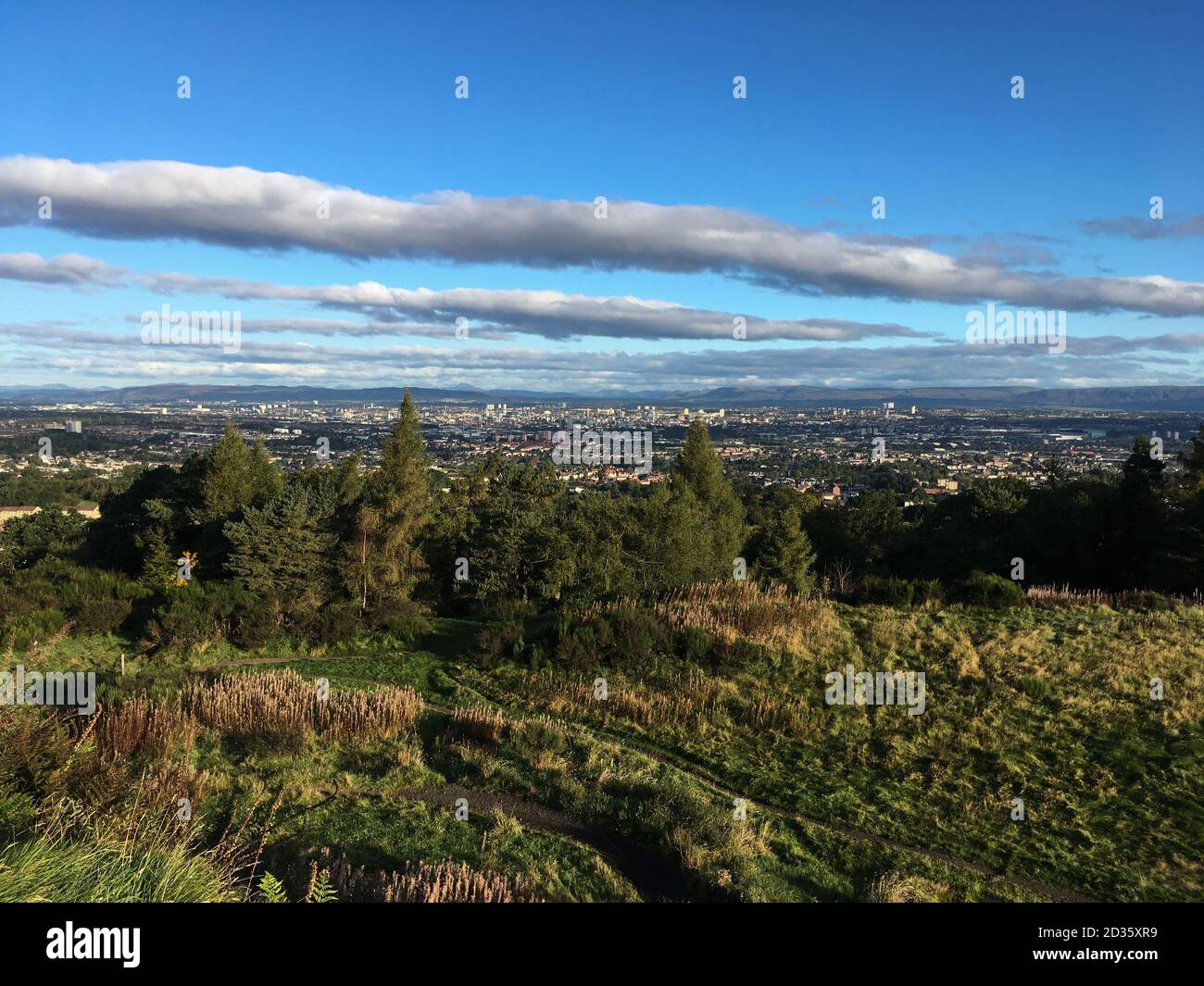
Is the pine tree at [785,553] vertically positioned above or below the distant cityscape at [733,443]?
below

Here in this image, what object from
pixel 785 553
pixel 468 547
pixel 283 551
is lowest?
pixel 785 553

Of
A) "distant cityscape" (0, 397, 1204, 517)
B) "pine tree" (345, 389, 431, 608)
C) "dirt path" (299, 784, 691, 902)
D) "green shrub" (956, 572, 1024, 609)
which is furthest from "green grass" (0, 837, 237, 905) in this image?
"distant cityscape" (0, 397, 1204, 517)

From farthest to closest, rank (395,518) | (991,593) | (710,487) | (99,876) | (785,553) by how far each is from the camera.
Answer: (710,487), (785,553), (395,518), (991,593), (99,876)

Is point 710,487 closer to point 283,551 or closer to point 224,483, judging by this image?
point 283,551

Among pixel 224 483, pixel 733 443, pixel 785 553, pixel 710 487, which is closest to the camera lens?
pixel 224 483

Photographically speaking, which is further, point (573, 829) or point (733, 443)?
point (733, 443)

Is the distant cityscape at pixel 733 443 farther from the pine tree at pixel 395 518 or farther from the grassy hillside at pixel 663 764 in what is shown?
the grassy hillside at pixel 663 764

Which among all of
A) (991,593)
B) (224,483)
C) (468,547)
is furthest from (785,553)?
(224,483)

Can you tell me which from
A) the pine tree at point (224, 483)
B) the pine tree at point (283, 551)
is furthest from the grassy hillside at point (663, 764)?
the pine tree at point (224, 483)

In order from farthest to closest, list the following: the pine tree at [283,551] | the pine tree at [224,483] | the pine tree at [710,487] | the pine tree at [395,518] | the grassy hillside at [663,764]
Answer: the pine tree at [710,487]
the pine tree at [224,483]
the pine tree at [395,518]
the pine tree at [283,551]
the grassy hillside at [663,764]

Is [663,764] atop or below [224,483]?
below
